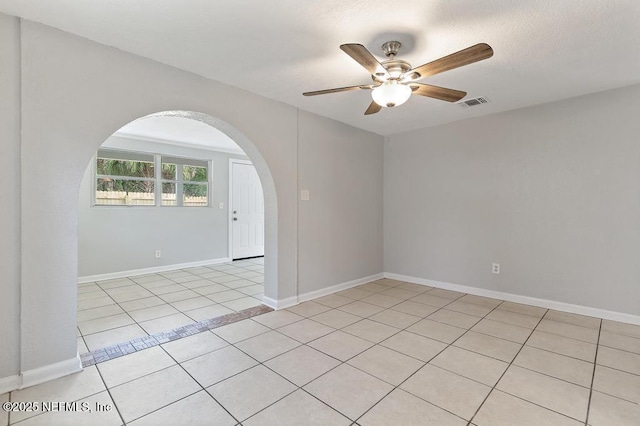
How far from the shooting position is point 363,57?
1762 mm

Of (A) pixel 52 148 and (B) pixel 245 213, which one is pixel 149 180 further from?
(A) pixel 52 148

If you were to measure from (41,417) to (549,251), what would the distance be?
443 cm

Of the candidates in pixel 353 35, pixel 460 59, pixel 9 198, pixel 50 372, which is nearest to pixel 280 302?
pixel 50 372

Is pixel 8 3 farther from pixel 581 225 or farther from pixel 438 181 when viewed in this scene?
pixel 581 225

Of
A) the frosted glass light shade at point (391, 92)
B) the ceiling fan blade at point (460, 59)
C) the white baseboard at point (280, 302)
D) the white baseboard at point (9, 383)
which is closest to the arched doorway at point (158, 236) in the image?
the white baseboard at point (280, 302)

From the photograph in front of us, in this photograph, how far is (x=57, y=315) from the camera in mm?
1999

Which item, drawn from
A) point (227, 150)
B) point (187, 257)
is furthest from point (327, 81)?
point (187, 257)

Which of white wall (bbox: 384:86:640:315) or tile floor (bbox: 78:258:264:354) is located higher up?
white wall (bbox: 384:86:640:315)

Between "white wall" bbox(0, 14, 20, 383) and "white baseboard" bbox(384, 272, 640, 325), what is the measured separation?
417cm

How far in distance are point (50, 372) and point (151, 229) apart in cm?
329

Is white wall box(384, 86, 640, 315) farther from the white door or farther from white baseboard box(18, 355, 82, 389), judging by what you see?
white baseboard box(18, 355, 82, 389)

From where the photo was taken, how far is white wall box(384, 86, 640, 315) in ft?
9.63

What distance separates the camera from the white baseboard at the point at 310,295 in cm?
329

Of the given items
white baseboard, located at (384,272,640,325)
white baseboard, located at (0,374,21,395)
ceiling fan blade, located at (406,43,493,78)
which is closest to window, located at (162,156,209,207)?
white baseboard, located at (0,374,21,395)
